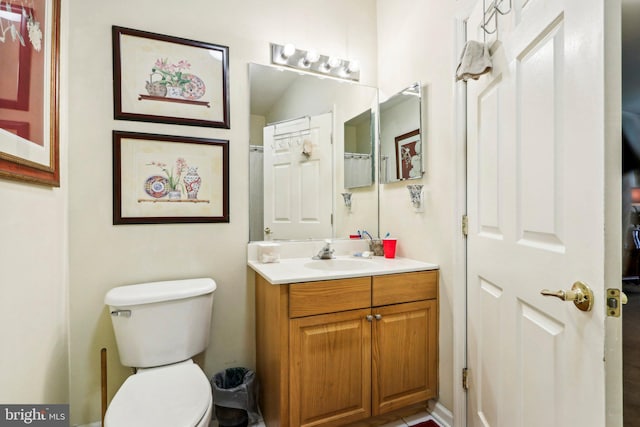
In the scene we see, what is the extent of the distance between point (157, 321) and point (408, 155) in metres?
1.65

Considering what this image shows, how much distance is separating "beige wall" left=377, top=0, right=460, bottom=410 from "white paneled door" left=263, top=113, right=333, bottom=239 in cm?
49

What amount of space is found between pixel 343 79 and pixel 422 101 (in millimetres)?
655

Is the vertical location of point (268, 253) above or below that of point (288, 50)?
below

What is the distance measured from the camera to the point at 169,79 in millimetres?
1672

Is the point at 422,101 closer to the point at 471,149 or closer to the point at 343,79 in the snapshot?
the point at 471,149

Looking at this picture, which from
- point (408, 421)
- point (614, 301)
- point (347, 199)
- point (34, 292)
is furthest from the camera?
point (347, 199)

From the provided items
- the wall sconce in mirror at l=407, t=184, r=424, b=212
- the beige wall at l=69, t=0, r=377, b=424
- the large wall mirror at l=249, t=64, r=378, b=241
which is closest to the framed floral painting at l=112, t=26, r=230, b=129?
the beige wall at l=69, t=0, r=377, b=424

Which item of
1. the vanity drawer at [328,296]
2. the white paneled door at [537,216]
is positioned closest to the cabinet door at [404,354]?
the vanity drawer at [328,296]

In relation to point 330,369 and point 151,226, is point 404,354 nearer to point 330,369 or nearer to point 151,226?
point 330,369

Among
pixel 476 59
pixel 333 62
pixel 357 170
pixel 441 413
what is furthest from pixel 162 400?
pixel 333 62

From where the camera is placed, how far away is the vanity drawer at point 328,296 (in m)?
1.34

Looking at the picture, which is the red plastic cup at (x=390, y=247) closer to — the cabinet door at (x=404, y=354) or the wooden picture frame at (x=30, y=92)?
the cabinet door at (x=404, y=354)

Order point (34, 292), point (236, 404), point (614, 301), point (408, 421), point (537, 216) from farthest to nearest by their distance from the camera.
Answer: point (408, 421) < point (236, 404) < point (34, 292) < point (537, 216) < point (614, 301)

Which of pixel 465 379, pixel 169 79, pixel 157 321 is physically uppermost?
pixel 169 79
